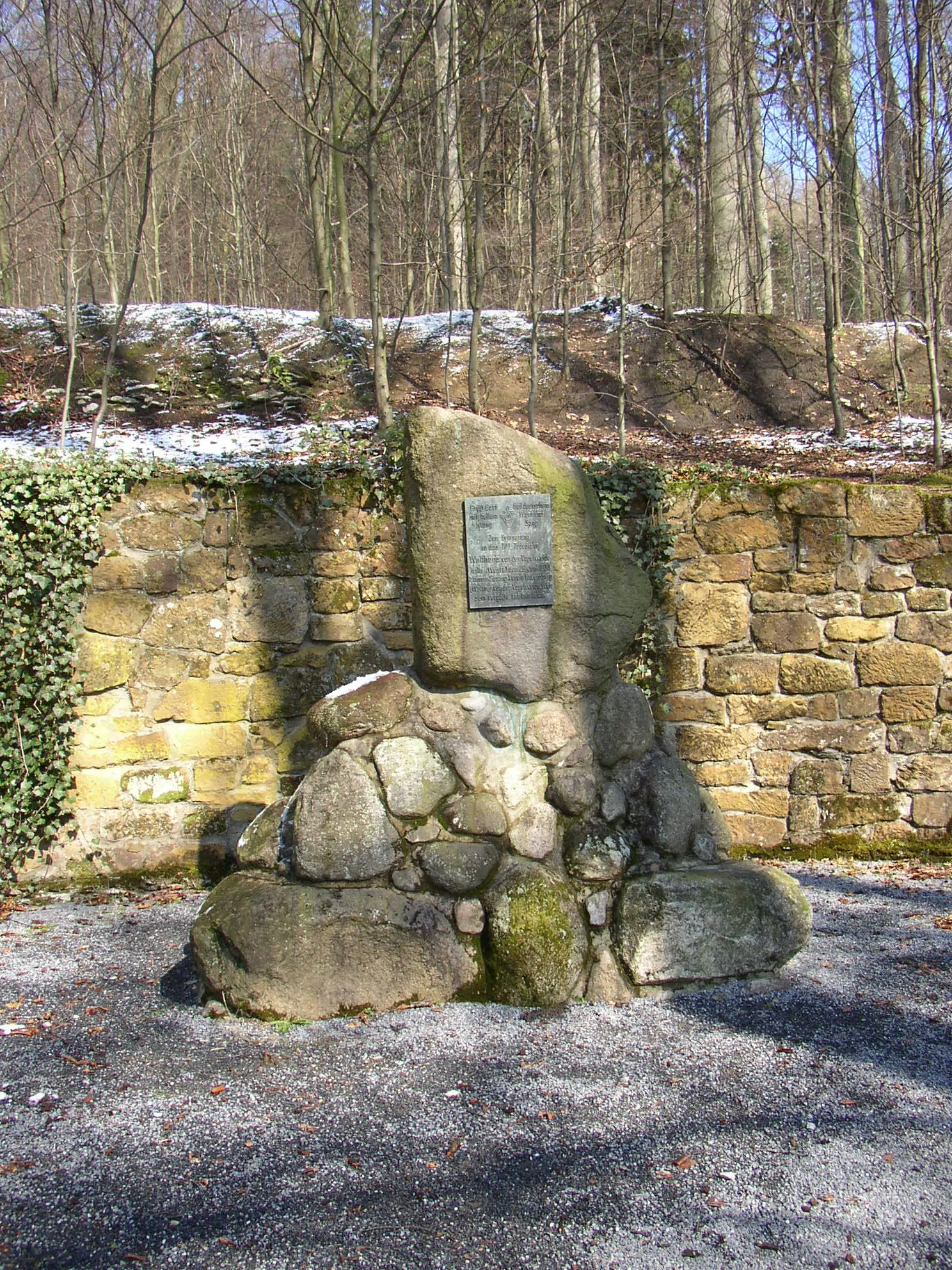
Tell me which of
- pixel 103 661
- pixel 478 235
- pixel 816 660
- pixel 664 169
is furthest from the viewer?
pixel 664 169

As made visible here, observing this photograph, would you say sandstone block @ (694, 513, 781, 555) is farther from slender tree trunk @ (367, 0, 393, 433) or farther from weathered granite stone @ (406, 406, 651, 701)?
slender tree trunk @ (367, 0, 393, 433)

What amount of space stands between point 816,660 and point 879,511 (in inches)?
33.1

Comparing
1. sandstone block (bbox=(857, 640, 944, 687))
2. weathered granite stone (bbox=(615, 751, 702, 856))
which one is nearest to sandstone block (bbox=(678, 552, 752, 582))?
sandstone block (bbox=(857, 640, 944, 687))

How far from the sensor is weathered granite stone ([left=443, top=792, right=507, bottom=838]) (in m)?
3.07

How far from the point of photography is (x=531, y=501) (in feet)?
10.3

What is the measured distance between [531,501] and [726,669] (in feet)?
7.10

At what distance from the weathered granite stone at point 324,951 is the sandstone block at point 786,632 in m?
2.65

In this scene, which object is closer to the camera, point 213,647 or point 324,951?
point 324,951

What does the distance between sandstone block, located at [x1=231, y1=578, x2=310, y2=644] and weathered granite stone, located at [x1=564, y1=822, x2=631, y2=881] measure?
213 centimetres

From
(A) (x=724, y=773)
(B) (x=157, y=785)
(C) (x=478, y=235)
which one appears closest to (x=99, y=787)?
(B) (x=157, y=785)

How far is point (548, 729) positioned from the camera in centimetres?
321

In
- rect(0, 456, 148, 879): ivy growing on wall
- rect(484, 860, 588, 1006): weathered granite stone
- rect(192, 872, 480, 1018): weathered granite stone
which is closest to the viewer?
rect(192, 872, 480, 1018): weathered granite stone

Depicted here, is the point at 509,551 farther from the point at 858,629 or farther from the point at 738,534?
the point at 858,629

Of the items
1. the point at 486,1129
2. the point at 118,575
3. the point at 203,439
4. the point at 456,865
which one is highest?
the point at 203,439
